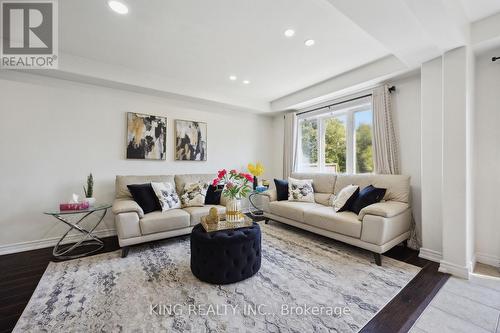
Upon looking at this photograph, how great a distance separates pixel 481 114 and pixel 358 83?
149 cm

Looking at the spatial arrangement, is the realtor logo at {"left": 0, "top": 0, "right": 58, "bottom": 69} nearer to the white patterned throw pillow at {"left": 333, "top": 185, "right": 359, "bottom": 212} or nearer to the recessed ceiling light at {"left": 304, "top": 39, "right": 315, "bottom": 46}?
the recessed ceiling light at {"left": 304, "top": 39, "right": 315, "bottom": 46}

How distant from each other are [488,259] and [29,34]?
5951mm

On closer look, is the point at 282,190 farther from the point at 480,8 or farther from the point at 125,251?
the point at 480,8

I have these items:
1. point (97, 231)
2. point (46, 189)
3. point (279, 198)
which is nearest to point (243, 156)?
point (279, 198)

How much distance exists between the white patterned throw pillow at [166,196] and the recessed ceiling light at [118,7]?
2133 mm

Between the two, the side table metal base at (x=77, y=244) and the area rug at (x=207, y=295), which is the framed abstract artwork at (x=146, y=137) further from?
the area rug at (x=207, y=295)

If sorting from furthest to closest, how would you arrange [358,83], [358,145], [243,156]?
[243,156]
[358,145]
[358,83]

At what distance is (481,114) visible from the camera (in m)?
2.46

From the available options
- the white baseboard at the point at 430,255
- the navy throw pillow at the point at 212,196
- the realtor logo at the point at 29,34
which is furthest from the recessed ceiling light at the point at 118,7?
the white baseboard at the point at 430,255

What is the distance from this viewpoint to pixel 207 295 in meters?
1.82

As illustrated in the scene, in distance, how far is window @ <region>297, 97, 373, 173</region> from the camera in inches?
145

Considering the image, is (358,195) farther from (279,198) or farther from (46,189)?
(46,189)

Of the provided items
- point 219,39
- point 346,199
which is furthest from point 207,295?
point 219,39

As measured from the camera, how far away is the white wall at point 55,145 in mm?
2736
